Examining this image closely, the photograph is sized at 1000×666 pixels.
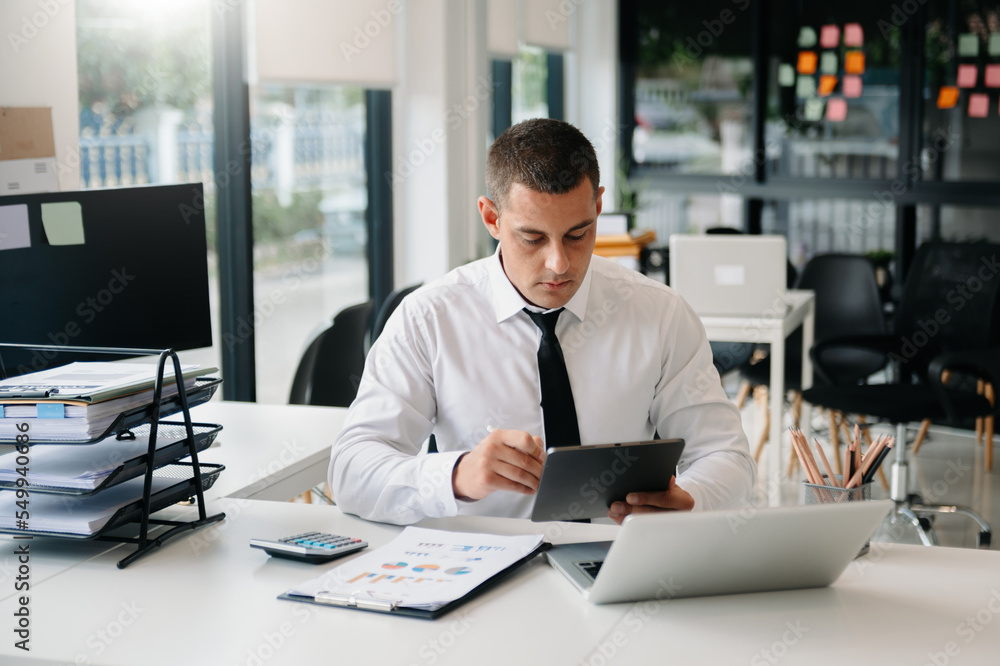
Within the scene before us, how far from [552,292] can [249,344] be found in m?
2.07

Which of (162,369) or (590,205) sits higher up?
(590,205)

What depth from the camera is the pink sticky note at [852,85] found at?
5531 millimetres

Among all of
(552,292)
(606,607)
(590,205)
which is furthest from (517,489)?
(590,205)

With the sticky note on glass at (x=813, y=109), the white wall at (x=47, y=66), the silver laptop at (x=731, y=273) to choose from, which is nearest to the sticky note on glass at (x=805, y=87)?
the sticky note on glass at (x=813, y=109)

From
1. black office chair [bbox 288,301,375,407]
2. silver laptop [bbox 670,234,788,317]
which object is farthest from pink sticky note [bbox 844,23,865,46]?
black office chair [bbox 288,301,375,407]

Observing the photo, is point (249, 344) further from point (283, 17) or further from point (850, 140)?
point (850, 140)

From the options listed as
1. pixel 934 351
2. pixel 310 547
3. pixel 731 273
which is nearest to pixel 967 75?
pixel 934 351

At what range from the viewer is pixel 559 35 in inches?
230

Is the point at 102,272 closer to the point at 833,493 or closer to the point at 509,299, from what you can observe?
the point at 509,299

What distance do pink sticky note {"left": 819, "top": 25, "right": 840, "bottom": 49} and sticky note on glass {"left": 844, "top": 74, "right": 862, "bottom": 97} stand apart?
20 cm

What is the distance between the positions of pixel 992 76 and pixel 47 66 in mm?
4448

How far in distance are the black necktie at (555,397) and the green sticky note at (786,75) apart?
14.6 ft

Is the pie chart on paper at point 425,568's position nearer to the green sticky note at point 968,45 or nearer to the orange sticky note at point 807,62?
the green sticky note at point 968,45

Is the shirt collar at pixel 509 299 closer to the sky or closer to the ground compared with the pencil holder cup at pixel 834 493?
closer to the sky
